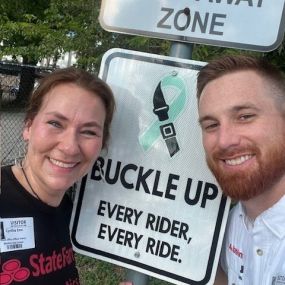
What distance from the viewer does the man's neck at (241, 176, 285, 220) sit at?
1.78 metres

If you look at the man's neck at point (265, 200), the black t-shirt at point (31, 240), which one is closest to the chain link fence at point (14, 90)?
the black t-shirt at point (31, 240)

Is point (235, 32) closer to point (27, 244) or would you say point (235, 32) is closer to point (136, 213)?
point (136, 213)

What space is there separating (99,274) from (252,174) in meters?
2.87

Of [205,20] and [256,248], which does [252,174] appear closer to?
[256,248]

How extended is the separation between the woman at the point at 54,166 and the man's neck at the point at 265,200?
654 mm

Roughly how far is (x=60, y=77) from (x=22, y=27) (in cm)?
577

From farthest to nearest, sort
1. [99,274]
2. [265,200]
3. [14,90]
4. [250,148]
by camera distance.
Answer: [14,90] < [99,274] < [265,200] < [250,148]

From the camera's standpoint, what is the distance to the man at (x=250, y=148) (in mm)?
1694

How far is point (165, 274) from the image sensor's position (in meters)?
1.77

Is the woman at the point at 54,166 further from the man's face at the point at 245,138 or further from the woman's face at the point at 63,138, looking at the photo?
the man's face at the point at 245,138

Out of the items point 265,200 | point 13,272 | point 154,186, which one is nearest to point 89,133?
point 154,186

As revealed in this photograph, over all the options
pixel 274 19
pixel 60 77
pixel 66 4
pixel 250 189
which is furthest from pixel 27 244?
pixel 66 4

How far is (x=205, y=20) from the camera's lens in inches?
68.3

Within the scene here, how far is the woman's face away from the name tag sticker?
7.2 inches
